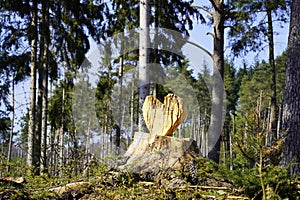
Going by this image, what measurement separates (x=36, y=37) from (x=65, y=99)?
602cm

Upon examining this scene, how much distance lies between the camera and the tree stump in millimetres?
4200

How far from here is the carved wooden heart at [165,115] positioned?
181 inches

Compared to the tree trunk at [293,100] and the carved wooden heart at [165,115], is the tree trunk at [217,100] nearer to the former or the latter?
the tree trunk at [293,100]

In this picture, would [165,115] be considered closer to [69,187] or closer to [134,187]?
[134,187]

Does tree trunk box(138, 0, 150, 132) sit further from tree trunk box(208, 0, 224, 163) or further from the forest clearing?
tree trunk box(208, 0, 224, 163)

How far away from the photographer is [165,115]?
4.64 metres

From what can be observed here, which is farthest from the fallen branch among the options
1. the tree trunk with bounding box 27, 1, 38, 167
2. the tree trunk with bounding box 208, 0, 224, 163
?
the tree trunk with bounding box 27, 1, 38, 167

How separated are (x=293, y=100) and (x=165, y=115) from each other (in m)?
2.10

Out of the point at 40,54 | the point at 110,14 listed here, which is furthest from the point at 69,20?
the point at 40,54

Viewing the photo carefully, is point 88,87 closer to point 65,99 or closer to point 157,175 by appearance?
point 65,99

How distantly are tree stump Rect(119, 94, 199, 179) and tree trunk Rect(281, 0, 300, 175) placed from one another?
1602mm

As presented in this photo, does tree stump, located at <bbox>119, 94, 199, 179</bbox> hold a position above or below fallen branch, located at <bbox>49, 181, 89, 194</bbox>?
above

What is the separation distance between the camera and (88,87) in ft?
57.5

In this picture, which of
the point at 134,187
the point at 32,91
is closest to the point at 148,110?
the point at 134,187
